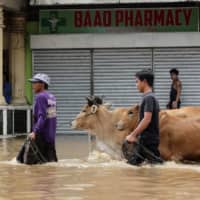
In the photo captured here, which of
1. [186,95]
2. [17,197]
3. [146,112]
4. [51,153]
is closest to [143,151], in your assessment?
[146,112]

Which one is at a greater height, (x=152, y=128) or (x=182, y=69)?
(x=182, y=69)

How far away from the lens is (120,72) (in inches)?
871

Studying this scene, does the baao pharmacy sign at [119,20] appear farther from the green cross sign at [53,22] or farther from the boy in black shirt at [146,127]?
the boy in black shirt at [146,127]

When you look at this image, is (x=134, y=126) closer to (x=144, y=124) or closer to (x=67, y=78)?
(x=144, y=124)

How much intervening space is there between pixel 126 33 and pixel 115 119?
9546 millimetres

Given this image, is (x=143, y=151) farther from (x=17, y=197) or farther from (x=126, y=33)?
(x=126, y=33)

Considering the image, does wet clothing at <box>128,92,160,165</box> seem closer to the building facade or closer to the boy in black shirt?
the boy in black shirt

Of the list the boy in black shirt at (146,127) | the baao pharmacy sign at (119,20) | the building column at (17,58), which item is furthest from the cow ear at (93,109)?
the building column at (17,58)

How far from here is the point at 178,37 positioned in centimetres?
2166

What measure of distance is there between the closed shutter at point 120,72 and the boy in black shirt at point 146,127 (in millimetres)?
11091

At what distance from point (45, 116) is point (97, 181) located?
2.37m

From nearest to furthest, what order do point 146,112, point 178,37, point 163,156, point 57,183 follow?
point 57,183, point 146,112, point 163,156, point 178,37

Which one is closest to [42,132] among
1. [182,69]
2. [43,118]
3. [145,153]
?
[43,118]

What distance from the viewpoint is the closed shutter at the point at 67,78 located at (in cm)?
2223
